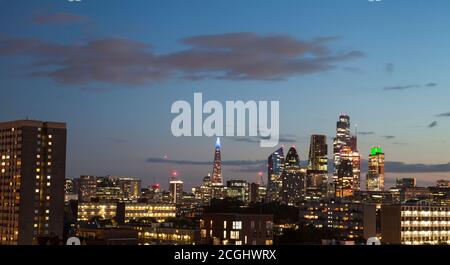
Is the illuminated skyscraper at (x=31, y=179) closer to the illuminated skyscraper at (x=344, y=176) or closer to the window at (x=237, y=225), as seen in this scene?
the window at (x=237, y=225)

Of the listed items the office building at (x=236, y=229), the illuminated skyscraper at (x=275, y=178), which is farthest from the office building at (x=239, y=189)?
the office building at (x=236, y=229)

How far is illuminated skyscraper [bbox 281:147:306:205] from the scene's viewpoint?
228 ft

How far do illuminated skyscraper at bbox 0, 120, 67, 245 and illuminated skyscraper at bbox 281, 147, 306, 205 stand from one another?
3357 centimetres

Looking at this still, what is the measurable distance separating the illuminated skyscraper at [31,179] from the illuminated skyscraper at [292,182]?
110 feet

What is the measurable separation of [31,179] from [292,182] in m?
42.1

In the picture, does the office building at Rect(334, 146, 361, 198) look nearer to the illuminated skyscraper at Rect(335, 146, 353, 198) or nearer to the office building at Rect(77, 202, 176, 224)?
the illuminated skyscraper at Rect(335, 146, 353, 198)

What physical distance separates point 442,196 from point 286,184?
2418 centimetres

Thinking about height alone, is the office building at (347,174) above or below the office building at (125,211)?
above

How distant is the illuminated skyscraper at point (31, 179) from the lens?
35.2 metres

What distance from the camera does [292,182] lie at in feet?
244

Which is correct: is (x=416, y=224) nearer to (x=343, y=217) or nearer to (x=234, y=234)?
(x=343, y=217)

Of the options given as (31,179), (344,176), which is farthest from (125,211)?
(344,176)
